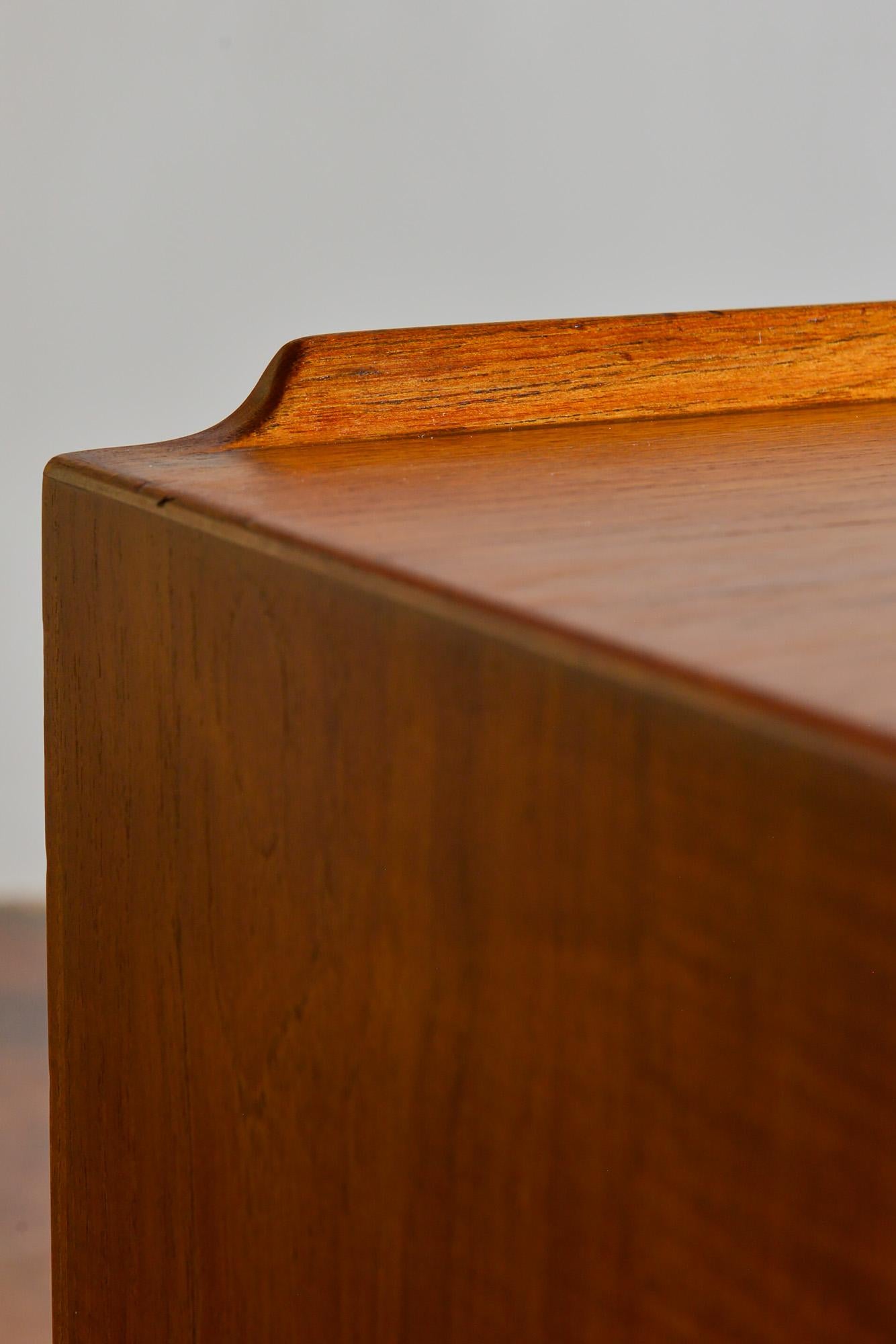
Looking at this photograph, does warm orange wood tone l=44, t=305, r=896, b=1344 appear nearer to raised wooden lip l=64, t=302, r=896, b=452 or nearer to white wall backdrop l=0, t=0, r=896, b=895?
raised wooden lip l=64, t=302, r=896, b=452

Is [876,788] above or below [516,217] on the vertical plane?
below

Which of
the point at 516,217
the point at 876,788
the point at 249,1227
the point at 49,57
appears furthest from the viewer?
the point at 516,217

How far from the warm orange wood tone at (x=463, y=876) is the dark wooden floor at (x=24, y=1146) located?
1.85 feet

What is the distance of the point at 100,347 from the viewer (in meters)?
1.35

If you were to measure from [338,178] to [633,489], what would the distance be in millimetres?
1193

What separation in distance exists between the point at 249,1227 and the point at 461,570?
12 cm

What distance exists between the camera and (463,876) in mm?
193

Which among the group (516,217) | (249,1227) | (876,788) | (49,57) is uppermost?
(49,57)

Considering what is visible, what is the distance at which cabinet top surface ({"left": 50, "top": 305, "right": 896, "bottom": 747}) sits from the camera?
166mm

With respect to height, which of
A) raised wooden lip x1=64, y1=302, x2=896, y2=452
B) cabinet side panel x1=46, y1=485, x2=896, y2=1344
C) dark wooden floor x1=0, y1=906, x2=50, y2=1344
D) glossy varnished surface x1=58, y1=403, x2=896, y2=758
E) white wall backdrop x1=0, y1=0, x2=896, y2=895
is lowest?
dark wooden floor x1=0, y1=906, x2=50, y2=1344

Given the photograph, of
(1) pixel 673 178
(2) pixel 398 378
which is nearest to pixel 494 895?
(2) pixel 398 378

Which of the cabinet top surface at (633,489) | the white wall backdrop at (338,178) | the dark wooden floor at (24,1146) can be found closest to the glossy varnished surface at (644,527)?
the cabinet top surface at (633,489)

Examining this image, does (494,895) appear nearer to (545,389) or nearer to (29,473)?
(545,389)

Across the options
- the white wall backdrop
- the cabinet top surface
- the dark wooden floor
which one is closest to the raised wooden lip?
the cabinet top surface
